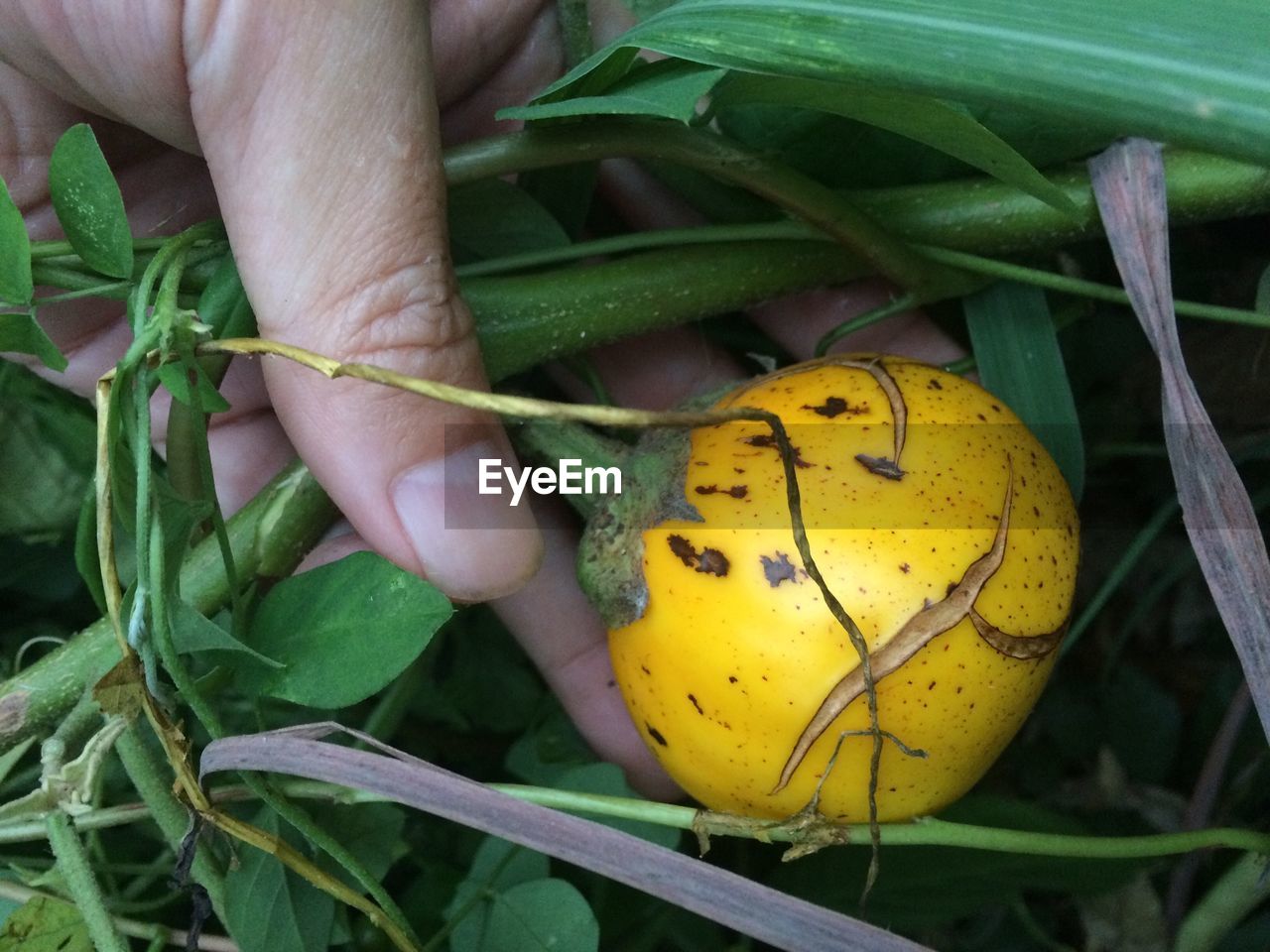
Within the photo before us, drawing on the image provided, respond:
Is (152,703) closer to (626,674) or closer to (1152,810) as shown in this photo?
(626,674)

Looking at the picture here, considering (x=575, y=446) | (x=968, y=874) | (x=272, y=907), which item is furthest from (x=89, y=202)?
(x=968, y=874)

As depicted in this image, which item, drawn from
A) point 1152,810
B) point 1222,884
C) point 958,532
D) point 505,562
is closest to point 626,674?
point 505,562

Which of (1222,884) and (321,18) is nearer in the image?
(321,18)

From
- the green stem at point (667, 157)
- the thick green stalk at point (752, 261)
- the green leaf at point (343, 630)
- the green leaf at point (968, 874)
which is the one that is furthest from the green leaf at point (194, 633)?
the green leaf at point (968, 874)

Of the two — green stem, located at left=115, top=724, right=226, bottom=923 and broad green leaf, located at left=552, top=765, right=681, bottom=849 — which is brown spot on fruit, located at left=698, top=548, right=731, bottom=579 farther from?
green stem, located at left=115, top=724, right=226, bottom=923

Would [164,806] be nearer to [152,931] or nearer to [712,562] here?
[152,931]

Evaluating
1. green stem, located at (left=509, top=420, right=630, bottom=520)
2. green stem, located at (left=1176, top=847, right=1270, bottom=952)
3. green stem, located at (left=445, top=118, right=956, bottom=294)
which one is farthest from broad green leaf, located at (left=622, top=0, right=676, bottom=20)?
green stem, located at (left=1176, top=847, right=1270, bottom=952)
